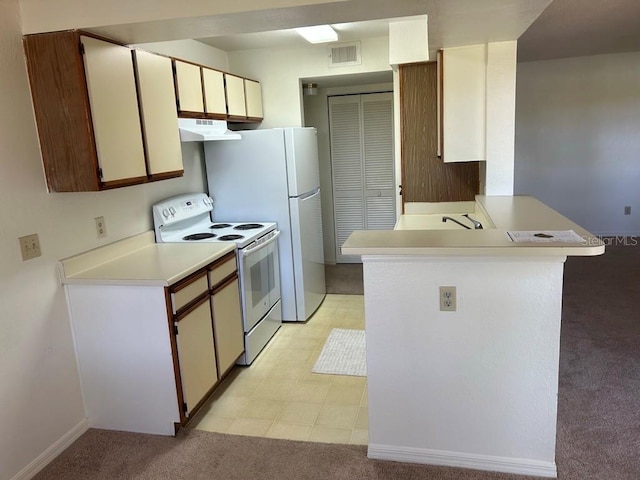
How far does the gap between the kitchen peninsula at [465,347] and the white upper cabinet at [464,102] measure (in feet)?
3.69

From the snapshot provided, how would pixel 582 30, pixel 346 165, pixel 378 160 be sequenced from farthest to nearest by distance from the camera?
pixel 346 165 < pixel 378 160 < pixel 582 30

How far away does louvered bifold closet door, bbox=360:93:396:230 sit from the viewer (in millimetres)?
5672

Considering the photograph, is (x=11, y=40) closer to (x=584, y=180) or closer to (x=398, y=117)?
(x=398, y=117)

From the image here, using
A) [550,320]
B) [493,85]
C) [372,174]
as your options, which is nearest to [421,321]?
[550,320]

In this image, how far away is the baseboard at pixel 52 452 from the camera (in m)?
2.28

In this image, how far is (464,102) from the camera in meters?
3.20

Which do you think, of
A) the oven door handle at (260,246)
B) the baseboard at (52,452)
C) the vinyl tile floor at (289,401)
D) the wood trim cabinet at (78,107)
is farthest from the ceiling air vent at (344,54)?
the baseboard at (52,452)

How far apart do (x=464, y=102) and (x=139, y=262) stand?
230 cm

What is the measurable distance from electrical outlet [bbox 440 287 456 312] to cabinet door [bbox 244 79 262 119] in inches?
113

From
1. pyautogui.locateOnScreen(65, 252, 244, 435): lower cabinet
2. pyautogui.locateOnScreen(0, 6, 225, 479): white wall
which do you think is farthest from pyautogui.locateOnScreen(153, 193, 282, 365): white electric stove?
pyautogui.locateOnScreen(0, 6, 225, 479): white wall

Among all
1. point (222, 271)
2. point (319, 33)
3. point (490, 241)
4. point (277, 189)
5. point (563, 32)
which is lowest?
point (222, 271)

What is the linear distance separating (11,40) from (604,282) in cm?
514

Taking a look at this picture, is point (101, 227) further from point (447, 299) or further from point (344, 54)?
point (344, 54)

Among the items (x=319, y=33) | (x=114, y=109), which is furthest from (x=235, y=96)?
(x=114, y=109)
